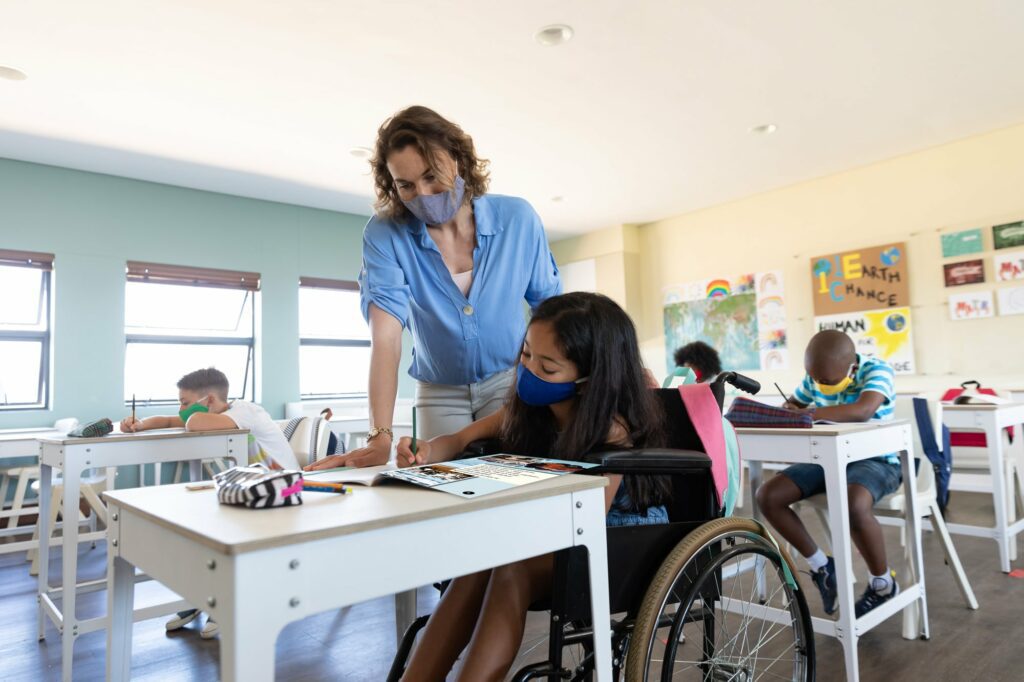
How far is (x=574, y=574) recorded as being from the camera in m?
0.98

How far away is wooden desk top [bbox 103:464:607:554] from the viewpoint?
675mm

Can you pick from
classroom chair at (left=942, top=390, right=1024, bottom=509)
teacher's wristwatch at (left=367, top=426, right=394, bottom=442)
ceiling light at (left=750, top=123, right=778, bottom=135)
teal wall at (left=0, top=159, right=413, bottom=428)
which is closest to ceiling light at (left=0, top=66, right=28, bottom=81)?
teal wall at (left=0, top=159, right=413, bottom=428)

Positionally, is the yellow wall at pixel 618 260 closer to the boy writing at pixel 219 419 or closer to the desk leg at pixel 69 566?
the boy writing at pixel 219 419

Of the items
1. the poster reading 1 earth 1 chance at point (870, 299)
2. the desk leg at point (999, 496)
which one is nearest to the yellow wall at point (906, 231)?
the poster reading 1 earth 1 chance at point (870, 299)

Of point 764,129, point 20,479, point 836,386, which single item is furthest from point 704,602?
point 764,129

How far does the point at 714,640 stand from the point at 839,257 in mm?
5277

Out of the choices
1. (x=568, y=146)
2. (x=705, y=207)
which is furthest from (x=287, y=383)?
(x=705, y=207)

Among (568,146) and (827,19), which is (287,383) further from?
(827,19)

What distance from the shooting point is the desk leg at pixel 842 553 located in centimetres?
174

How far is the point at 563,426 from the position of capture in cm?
132

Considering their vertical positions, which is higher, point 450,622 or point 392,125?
point 392,125

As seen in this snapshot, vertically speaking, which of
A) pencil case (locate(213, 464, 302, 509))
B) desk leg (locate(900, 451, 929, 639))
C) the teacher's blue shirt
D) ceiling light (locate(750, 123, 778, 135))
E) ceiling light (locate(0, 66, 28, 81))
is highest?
ceiling light (locate(750, 123, 778, 135))

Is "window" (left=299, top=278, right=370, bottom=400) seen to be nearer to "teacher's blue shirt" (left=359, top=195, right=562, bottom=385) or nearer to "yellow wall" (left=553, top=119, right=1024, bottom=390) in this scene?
"yellow wall" (left=553, top=119, right=1024, bottom=390)

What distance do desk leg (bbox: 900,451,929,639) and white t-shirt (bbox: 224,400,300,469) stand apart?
2.50 m
